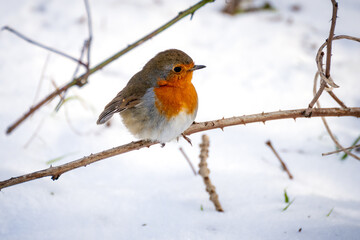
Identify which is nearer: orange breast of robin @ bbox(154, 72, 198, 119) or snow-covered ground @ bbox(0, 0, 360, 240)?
snow-covered ground @ bbox(0, 0, 360, 240)

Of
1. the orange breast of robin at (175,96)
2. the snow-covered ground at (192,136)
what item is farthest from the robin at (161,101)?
the snow-covered ground at (192,136)

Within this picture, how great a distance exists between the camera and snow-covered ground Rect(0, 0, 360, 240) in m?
2.14

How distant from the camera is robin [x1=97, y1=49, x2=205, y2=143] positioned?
2.23m

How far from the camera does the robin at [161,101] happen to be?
223 centimetres

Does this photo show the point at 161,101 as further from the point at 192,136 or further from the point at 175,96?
the point at 192,136

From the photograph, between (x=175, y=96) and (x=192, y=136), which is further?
(x=192, y=136)

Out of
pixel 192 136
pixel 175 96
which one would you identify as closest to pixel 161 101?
pixel 175 96

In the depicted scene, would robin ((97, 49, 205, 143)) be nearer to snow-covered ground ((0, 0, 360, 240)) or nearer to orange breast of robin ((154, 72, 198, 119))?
orange breast of robin ((154, 72, 198, 119))

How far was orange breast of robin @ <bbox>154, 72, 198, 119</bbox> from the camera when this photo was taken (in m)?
2.24

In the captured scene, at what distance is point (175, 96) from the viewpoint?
230 centimetres

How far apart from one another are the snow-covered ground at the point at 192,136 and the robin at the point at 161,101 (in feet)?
1.86

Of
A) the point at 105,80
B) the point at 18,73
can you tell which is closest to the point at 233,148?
the point at 105,80

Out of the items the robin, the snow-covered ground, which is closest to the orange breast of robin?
the robin

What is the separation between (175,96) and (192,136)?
4.45 feet
